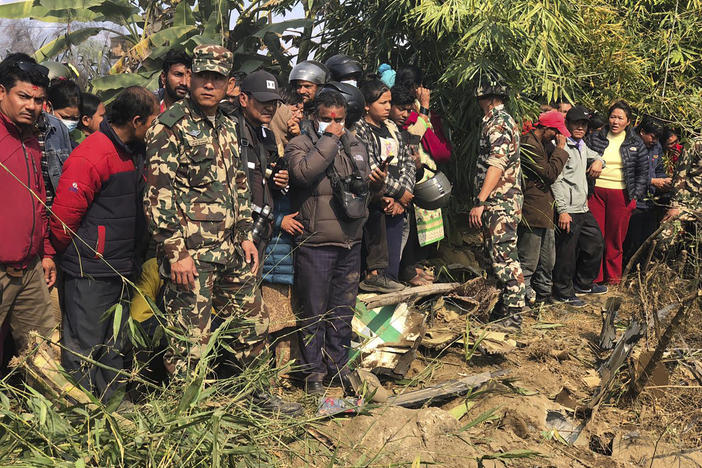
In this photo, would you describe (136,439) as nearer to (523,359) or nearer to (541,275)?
(523,359)

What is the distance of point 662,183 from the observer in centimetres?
779

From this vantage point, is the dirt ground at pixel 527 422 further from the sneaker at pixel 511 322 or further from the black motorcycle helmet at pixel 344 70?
the black motorcycle helmet at pixel 344 70

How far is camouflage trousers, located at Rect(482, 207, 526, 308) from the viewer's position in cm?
588

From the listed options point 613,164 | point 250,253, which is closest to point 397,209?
point 250,253

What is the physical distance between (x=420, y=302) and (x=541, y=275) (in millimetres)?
1658

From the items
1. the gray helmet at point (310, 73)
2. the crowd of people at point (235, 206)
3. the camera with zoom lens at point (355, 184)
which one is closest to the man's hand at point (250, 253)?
the crowd of people at point (235, 206)

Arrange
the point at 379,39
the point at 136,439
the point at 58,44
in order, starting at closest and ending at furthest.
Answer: the point at 136,439 → the point at 379,39 → the point at 58,44

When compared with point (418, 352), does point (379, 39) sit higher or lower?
higher

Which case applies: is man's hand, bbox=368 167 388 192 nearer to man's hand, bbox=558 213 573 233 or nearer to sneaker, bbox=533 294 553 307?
man's hand, bbox=558 213 573 233

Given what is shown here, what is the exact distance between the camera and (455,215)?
6988mm

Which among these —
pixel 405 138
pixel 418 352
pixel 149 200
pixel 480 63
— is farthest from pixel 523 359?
pixel 149 200

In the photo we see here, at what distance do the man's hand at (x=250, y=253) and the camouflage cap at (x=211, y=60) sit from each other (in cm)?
93

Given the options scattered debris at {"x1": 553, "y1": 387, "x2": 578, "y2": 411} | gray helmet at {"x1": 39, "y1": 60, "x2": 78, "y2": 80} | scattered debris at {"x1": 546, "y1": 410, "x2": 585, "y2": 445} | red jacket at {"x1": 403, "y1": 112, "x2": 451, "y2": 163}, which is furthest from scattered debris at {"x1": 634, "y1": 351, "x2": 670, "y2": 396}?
gray helmet at {"x1": 39, "y1": 60, "x2": 78, "y2": 80}

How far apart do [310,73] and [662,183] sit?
4.40 meters
